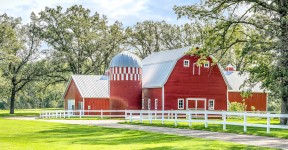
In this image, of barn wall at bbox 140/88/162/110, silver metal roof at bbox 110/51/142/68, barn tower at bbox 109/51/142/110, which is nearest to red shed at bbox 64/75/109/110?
barn tower at bbox 109/51/142/110

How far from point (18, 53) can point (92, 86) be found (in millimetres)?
21209

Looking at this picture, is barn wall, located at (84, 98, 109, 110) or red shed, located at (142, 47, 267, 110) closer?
red shed, located at (142, 47, 267, 110)

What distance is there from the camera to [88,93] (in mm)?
61375

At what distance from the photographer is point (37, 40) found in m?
78.7

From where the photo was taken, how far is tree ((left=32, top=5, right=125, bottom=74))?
75812mm

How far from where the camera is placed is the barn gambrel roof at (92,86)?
61375 millimetres

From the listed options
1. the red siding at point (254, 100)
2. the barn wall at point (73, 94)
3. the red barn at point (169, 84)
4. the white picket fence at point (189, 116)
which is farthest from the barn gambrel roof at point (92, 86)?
the red siding at point (254, 100)

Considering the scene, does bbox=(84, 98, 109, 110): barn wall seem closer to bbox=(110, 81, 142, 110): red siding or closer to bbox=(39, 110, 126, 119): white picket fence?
bbox=(39, 110, 126, 119): white picket fence

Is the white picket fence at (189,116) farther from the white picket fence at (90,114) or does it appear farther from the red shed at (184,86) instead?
the red shed at (184,86)

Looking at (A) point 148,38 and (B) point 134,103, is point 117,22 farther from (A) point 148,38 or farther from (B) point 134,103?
(B) point 134,103

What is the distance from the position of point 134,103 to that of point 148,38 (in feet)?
105

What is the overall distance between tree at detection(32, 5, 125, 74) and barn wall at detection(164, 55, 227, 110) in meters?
23.6

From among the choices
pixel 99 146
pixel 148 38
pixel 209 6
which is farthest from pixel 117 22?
pixel 99 146

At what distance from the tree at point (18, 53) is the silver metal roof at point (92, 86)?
14.0 m
